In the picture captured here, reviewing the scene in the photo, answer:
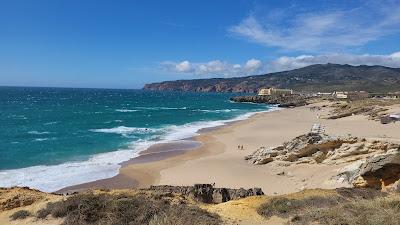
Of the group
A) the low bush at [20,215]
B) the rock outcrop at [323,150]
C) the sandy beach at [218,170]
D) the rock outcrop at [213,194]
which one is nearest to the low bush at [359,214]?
the rock outcrop at [213,194]

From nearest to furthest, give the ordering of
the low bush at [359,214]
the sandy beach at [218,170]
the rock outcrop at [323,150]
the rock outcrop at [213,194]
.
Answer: the low bush at [359,214]
the rock outcrop at [213,194]
the rock outcrop at [323,150]
the sandy beach at [218,170]

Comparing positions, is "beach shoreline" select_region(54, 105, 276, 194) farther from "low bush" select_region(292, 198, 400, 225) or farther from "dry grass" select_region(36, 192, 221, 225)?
"low bush" select_region(292, 198, 400, 225)

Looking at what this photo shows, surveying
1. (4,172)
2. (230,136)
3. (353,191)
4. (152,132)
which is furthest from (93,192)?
(152,132)

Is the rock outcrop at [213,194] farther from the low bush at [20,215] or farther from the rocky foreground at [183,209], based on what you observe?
the low bush at [20,215]

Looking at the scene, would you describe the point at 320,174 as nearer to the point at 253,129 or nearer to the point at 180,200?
the point at 180,200

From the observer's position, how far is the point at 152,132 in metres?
44.3

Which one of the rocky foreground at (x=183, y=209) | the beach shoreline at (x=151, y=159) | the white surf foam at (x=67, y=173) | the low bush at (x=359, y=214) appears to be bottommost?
the beach shoreline at (x=151, y=159)

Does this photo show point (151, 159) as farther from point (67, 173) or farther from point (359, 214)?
point (359, 214)

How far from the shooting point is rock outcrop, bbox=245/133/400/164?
63.7 ft

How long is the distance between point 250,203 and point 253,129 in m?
34.9

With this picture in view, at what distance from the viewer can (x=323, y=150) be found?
21938 millimetres

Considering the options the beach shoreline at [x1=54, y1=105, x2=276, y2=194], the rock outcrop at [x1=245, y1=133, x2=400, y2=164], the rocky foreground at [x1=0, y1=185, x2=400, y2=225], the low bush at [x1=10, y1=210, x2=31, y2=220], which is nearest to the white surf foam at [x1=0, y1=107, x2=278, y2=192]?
the beach shoreline at [x1=54, y1=105, x2=276, y2=194]

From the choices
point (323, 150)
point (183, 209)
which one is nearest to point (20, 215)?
point (183, 209)

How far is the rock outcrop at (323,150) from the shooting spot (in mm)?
19406
